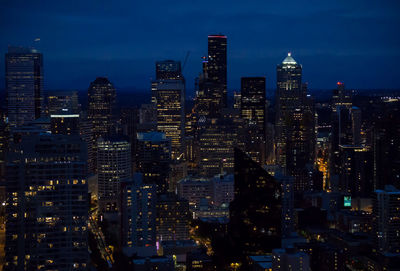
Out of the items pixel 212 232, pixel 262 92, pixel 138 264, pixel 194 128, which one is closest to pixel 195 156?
pixel 194 128

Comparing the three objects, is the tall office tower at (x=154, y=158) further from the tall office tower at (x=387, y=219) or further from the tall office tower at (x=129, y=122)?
the tall office tower at (x=387, y=219)

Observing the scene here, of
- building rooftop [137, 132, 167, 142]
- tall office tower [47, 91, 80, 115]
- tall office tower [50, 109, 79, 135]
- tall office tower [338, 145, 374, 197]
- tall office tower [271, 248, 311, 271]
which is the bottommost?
tall office tower [271, 248, 311, 271]

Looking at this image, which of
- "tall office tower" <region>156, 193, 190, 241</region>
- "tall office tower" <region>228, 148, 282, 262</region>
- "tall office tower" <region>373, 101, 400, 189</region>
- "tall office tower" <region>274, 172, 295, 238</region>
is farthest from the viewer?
"tall office tower" <region>373, 101, 400, 189</region>

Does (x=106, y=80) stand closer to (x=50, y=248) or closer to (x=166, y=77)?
(x=166, y=77)

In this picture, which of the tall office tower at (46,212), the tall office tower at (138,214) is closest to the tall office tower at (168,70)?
the tall office tower at (138,214)

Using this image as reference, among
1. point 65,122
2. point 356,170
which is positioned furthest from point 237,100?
point 356,170

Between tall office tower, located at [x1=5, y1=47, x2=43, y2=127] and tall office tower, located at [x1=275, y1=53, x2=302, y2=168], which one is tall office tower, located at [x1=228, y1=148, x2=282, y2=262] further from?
tall office tower, located at [x1=275, y1=53, x2=302, y2=168]

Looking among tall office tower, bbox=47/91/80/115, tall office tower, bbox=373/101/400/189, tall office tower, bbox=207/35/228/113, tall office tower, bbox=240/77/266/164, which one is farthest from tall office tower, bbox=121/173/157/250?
tall office tower, bbox=207/35/228/113
